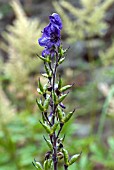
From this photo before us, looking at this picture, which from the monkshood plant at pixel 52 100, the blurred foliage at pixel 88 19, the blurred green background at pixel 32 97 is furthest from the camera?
the blurred foliage at pixel 88 19

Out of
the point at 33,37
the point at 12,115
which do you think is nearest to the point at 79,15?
the point at 33,37

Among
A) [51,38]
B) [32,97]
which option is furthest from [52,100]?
[32,97]

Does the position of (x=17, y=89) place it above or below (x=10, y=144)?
above

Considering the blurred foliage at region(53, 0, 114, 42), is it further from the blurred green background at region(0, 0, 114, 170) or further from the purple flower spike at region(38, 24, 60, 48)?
the purple flower spike at region(38, 24, 60, 48)

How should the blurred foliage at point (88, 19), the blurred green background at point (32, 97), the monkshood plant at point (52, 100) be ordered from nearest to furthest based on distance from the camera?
1. the monkshood plant at point (52, 100)
2. the blurred green background at point (32, 97)
3. the blurred foliage at point (88, 19)

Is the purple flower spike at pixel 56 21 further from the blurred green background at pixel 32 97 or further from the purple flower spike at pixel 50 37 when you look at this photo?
the blurred green background at pixel 32 97

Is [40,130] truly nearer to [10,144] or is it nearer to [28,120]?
[28,120]

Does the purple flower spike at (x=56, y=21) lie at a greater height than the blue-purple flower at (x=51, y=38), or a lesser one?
greater

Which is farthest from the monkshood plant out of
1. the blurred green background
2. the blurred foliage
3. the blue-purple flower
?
the blurred foliage

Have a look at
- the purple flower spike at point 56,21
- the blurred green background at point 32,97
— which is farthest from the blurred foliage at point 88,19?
the purple flower spike at point 56,21

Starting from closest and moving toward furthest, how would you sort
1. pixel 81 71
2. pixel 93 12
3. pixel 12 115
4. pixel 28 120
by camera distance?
pixel 12 115 → pixel 28 120 → pixel 93 12 → pixel 81 71

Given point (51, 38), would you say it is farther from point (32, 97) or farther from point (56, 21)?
point (32, 97)
